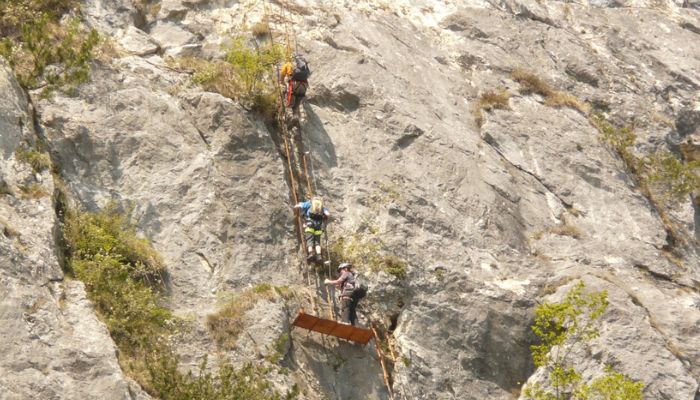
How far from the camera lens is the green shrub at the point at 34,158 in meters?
15.9

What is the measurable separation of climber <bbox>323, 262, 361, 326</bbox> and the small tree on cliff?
3.42 m

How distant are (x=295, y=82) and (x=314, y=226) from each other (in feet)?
13.4

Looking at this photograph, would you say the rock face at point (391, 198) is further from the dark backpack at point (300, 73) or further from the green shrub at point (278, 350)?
the dark backpack at point (300, 73)

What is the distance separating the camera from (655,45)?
29.2 meters

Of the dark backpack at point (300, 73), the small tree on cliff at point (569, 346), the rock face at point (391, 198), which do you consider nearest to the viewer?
the small tree on cliff at point (569, 346)

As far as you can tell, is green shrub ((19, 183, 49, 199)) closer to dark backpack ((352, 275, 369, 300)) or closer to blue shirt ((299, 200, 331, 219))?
blue shirt ((299, 200, 331, 219))

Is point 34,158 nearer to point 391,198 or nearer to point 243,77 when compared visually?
point 243,77

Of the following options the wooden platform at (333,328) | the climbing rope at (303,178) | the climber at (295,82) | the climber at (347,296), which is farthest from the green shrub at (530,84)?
the wooden platform at (333,328)

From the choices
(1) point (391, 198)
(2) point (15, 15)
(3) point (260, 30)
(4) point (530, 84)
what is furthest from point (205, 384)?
(4) point (530, 84)

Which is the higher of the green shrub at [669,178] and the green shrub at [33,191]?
the green shrub at [33,191]

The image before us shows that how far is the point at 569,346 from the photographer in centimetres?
1752

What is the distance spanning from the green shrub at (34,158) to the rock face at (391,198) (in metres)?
0.16

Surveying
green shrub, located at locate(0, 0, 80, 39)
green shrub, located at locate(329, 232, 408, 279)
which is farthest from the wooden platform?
green shrub, located at locate(0, 0, 80, 39)

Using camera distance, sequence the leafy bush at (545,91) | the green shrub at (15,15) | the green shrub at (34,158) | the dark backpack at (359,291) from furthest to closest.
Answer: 1. the leafy bush at (545,91)
2. the green shrub at (15,15)
3. the dark backpack at (359,291)
4. the green shrub at (34,158)
